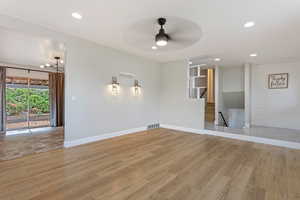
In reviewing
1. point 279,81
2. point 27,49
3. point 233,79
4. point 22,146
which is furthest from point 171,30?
point 279,81

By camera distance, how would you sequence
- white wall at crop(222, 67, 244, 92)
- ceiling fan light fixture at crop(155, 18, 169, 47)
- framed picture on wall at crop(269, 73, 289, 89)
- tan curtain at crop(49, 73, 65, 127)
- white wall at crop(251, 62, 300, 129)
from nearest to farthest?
1. ceiling fan light fixture at crop(155, 18, 169, 47)
2. white wall at crop(251, 62, 300, 129)
3. framed picture on wall at crop(269, 73, 289, 89)
4. tan curtain at crop(49, 73, 65, 127)
5. white wall at crop(222, 67, 244, 92)

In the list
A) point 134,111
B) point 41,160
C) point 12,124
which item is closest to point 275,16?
point 134,111

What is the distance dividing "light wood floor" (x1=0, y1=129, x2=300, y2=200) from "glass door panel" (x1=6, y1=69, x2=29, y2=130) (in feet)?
12.5

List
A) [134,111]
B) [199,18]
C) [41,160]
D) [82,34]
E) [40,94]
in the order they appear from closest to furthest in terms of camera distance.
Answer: [199,18], [41,160], [82,34], [134,111], [40,94]

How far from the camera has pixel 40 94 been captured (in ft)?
20.1

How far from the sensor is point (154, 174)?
7.60 ft

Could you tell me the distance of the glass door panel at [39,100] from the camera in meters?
5.94

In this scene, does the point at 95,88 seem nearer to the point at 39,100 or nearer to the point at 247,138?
the point at 39,100

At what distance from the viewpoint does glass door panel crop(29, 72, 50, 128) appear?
5938 millimetres

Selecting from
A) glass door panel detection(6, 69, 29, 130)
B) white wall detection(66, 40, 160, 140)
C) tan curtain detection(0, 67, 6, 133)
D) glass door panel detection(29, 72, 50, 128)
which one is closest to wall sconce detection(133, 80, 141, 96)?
white wall detection(66, 40, 160, 140)

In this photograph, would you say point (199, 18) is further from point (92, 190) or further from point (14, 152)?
point (14, 152)

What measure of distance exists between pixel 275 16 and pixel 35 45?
543 centimetres

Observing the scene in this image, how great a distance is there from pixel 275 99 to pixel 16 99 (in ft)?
32.7

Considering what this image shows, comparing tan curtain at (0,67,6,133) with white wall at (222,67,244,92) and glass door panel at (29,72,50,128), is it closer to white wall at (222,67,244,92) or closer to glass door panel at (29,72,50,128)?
glass door panel at (29,72,50,128)
